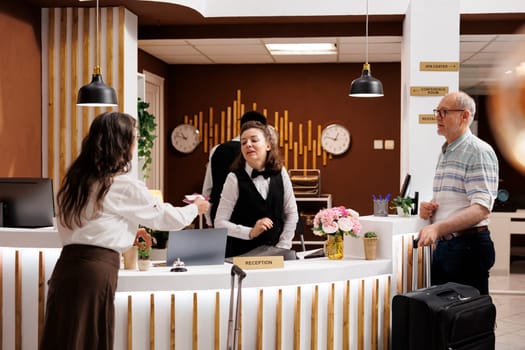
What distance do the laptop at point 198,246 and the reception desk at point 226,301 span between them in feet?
0.18

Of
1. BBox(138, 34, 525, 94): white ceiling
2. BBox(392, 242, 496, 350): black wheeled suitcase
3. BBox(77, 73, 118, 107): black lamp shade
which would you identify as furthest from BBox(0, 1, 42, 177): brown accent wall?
BBox(392, 242, 496, 350): black wheeled suitcase

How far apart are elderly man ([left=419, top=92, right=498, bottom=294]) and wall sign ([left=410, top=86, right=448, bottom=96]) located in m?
2.19

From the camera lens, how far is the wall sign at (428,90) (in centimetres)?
621

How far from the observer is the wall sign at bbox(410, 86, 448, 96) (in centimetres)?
621

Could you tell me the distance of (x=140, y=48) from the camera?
344 inches

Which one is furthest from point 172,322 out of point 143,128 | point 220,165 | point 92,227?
point 143,128

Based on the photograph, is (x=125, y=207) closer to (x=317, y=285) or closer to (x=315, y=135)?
(x=317, y=285)

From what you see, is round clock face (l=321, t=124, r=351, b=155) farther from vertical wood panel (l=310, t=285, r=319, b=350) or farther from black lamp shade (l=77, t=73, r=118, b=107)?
vertical wood panel (l=310, t=285, r=319, b=350)

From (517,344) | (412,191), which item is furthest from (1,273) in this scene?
(517,344)

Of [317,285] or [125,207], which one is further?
[317,285]

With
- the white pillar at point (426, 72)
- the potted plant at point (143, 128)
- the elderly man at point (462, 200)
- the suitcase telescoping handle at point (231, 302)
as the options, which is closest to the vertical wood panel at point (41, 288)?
the suitcase telescoping handle at point (231, 302)

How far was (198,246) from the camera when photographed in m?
3.59

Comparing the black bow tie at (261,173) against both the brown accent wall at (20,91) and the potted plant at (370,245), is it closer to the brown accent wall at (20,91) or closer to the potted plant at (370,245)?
→ the potted plant at (370,245)

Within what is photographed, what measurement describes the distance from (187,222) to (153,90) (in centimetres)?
661
